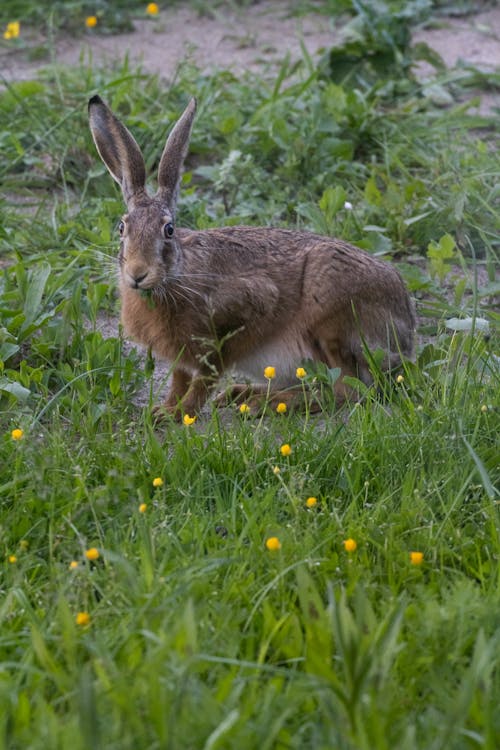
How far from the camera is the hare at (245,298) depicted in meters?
4.66

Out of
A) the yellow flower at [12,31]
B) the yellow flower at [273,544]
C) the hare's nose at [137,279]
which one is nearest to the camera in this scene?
the yellow flower at [273,544]

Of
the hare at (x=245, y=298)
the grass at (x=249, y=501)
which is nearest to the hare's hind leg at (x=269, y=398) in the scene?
the hare at (x=245, y=298)

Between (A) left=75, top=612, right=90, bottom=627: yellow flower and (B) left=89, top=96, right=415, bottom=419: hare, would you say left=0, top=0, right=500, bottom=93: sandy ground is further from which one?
(A) left=75, top=612, right=90, bottom=627: yellow flower

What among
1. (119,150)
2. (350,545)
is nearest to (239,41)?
(119,150)

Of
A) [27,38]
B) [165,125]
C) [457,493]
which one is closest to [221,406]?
[457,493]

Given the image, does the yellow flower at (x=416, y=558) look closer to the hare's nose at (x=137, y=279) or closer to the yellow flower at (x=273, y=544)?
the yellow flower at (x=273, y=544)

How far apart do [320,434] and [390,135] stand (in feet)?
9.79

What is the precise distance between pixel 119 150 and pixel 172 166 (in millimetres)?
218

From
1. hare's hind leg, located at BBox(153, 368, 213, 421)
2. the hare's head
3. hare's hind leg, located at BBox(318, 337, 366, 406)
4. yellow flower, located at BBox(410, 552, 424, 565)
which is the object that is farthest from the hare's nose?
yellow flower, located at BBox(410, 552, 424, 565)

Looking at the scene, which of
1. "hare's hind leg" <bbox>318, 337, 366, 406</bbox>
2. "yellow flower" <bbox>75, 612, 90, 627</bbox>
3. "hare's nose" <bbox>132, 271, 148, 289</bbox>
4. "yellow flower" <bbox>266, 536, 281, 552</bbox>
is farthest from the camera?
"hare's hind leg" <bbox>318, 337, 366, 406</bbox>

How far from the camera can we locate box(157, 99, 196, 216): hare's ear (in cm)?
469

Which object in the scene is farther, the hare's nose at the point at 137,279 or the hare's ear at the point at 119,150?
the hare's ear at the point at 119,150

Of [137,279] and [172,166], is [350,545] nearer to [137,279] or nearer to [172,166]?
[137,279]

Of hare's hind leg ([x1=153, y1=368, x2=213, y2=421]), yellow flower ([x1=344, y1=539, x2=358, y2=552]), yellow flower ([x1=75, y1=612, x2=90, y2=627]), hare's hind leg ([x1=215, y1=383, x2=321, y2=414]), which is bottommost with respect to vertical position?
hare's hind leg ([x1=215, y1=383, x2=321, y2=414])
